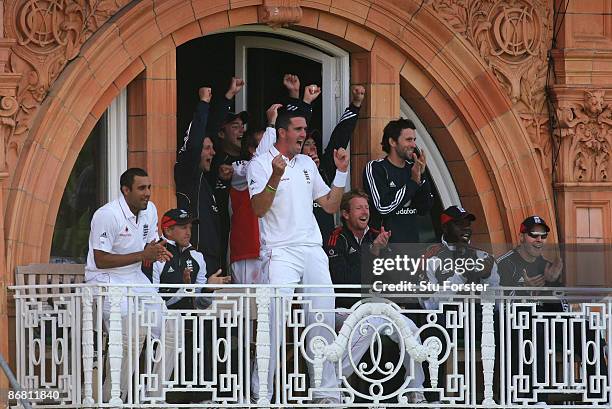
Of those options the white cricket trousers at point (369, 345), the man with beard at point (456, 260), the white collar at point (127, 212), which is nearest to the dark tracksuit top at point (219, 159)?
the white collar at point (127, 212)

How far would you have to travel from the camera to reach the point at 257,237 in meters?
17.7

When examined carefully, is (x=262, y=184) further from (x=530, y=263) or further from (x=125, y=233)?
(x=530, y=263)

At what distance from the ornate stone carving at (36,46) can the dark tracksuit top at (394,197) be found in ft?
8.51

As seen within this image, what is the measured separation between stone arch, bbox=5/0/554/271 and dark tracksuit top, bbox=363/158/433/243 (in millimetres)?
1103

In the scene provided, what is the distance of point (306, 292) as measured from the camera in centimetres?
1691

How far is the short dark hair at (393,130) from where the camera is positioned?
18.2 meters

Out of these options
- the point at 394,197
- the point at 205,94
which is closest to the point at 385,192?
the point at 394,197

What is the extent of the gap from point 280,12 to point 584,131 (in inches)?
113

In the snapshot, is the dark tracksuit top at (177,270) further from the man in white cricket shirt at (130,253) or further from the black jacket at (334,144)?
the black jacket at (334,144)

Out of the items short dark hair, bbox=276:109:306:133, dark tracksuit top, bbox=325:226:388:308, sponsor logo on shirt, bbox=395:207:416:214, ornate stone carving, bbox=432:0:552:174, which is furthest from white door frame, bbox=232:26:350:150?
short dark hair, bbox=276:109:306:133

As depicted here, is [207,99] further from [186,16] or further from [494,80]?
[494,80]

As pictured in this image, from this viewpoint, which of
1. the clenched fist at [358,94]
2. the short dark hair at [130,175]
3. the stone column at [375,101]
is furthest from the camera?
the stone column at [375,101]

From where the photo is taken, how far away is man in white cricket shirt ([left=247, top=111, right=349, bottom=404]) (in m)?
16.5

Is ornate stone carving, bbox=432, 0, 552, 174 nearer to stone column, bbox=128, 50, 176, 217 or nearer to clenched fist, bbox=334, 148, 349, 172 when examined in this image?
clenched fist, bbox=334, 148, 349, 172
